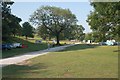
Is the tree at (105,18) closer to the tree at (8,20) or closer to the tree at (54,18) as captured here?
the tree at (8,20)

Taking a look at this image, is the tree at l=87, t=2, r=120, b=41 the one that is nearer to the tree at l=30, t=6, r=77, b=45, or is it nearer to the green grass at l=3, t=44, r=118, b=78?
the green grass at l=3, t=44, r=118, b=78

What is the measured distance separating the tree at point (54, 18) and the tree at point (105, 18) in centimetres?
4621

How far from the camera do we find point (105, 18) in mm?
41969

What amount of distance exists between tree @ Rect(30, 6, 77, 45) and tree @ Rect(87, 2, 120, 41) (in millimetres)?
46207

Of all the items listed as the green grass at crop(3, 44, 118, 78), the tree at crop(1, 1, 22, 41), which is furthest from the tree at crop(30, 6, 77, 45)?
the green grass at crop(3, 44, 118, 78)

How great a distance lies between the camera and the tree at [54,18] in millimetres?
91312

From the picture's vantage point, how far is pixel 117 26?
41.4 meters

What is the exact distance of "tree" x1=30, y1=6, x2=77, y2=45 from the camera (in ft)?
300

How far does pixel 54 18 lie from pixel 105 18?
50796 millimetres

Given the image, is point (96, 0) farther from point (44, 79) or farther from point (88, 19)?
point (44, 79)

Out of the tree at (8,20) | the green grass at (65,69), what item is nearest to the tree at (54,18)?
the tree at (8,20)

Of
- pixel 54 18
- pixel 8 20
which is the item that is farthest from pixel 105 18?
pixel 54 18

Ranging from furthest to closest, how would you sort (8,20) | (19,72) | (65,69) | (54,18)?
1. (54,18)
2. (8,20)
3. (65,69)
4. (19,72)

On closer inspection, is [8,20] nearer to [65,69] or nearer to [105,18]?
[105,18]
